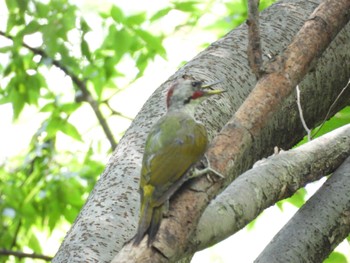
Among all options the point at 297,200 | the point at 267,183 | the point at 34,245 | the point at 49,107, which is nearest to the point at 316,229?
the point at 267,183

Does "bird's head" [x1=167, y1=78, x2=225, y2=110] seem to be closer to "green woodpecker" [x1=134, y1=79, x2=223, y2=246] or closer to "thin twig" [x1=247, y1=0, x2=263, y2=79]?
"green woodpecker" [x1=134, y1=79, x2=223, y2=246]

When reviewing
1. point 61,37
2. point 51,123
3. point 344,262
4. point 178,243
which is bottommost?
point 178,243

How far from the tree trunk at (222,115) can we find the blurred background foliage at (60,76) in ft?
4.58

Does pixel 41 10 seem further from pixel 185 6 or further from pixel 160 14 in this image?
pixel 185 6

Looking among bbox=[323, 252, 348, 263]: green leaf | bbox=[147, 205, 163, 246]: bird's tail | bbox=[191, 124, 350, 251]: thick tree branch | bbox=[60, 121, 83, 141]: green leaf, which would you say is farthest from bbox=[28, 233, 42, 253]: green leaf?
bbox=[147, 205, 163, 246]: bird's tail

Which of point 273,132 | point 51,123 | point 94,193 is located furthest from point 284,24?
point 51,123

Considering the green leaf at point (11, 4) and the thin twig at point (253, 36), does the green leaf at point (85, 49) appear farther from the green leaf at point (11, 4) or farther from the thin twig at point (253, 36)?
the thin twig at point (253, 36)

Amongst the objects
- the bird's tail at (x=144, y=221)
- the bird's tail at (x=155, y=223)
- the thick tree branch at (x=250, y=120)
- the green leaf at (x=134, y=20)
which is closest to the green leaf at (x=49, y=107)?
the green leaf at (x=134, y=20)

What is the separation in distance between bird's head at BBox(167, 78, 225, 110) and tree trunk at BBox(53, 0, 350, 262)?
225 mm

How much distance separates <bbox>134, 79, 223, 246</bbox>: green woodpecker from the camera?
2.15m

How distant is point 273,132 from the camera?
348cm

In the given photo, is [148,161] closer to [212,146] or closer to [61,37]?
[212,146]

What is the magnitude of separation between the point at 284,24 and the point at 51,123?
239 cm

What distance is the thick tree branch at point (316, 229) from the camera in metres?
2.93
